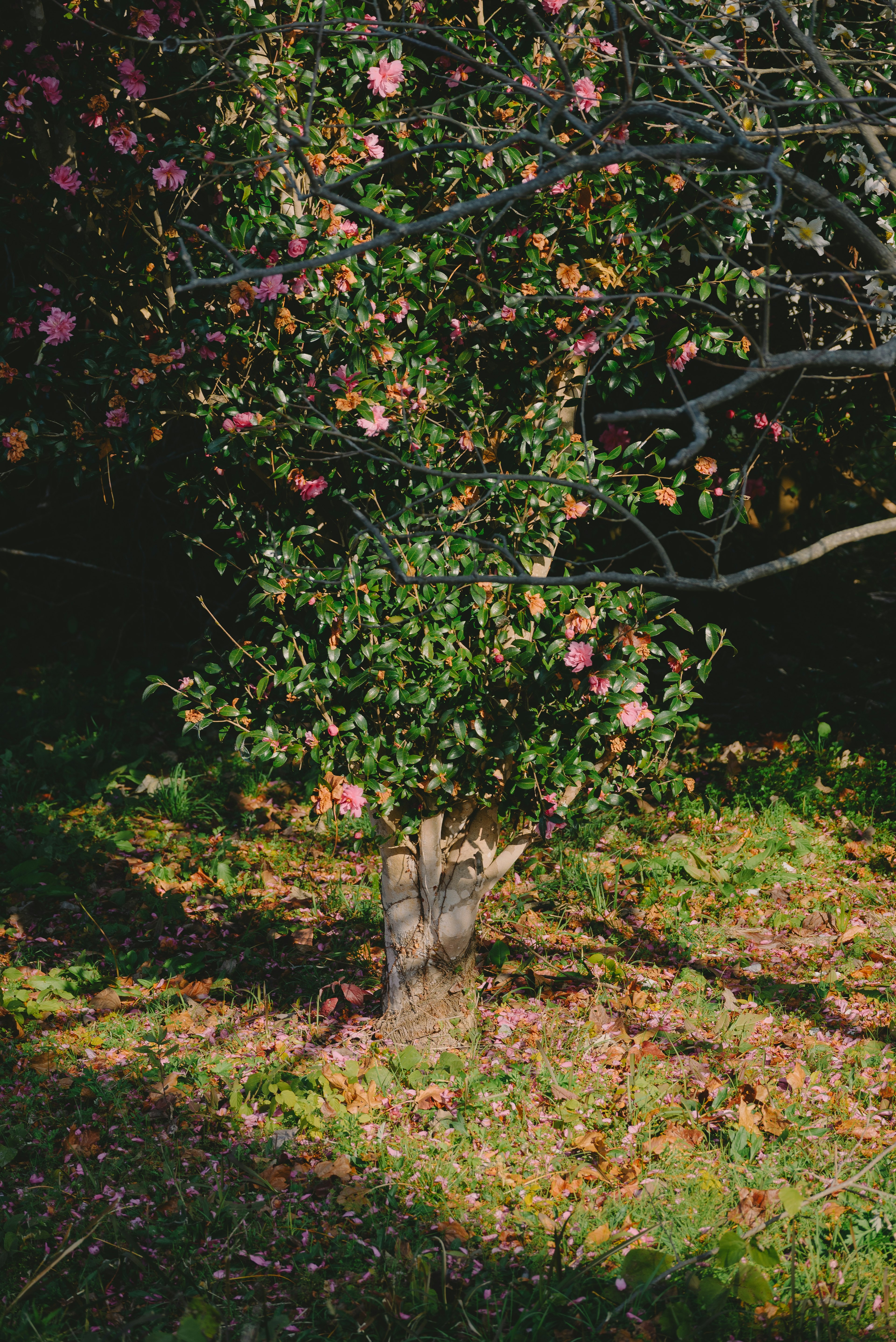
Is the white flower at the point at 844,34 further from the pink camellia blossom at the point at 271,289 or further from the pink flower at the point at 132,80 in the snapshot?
the pink flower at the point at 132,80

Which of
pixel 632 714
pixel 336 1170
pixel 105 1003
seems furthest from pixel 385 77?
pixel 105 1003

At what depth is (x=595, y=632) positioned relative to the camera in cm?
329

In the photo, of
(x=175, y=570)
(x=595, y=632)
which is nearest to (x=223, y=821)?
(x=175, y=570)

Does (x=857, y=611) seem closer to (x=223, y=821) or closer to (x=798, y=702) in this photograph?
(x=798, y=702)

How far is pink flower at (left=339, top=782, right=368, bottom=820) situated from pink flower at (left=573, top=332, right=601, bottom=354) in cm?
151

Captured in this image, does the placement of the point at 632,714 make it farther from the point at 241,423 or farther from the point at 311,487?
the point at 241,423

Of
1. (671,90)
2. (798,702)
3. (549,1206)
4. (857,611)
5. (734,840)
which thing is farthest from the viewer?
(857,611)

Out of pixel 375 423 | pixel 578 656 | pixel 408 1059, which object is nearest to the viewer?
pixel 375 423

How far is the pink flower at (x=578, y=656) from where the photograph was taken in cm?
317

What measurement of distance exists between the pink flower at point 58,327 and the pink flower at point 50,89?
0.65m

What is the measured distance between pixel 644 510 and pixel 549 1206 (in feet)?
11.3

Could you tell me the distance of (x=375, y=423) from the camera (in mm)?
3041

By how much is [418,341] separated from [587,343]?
52 centimetres

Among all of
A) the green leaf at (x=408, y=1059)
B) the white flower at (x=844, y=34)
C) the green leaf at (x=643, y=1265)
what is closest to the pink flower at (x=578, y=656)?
the green leaf at (x=408, y=1059)
